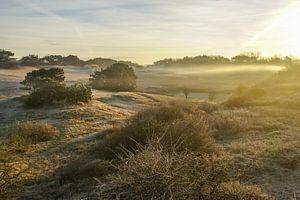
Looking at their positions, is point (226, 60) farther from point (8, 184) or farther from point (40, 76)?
point (8, 184)

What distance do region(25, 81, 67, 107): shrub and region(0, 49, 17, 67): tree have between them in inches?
2434

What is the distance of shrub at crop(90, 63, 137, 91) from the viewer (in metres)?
62.9

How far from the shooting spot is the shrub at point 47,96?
110ft

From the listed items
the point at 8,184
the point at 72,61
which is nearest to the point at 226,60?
the point at 72,61

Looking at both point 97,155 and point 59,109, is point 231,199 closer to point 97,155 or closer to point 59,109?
point 97,155

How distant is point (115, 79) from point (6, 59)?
144 ft

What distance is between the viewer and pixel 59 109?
104 feet

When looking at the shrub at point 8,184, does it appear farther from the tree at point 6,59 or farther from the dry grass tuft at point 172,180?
the tree at point 6,59

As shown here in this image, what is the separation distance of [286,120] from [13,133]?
1471cm

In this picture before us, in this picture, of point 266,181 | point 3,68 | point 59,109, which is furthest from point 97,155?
point 3,68

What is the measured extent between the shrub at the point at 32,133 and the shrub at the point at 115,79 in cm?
3807

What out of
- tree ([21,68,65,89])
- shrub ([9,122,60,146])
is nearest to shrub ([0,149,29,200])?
shrub ([9,122,60,146])

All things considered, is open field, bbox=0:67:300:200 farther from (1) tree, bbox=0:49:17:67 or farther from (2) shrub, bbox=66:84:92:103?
(1) tree, bbox=0:49:17:67

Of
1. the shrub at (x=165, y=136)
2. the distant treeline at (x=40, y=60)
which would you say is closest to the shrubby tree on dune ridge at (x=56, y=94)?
the shrub at (x=165, y=136)
